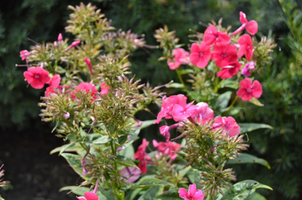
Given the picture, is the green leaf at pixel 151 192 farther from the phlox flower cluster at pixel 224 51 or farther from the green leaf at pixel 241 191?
the phlox flower cluster at pixel 224 51

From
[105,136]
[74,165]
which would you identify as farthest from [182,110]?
[74,165]

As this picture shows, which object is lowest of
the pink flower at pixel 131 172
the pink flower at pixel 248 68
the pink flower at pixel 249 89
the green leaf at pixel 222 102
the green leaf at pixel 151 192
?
the green leaf at pixel 151 192

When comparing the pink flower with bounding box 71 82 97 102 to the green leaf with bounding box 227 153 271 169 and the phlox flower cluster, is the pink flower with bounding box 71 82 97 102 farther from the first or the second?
the green leaf with bounding box 227 153 271 169

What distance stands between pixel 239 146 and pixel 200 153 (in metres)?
0.11

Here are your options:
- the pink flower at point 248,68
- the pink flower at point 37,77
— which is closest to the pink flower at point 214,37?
the pink flower at point 248,68

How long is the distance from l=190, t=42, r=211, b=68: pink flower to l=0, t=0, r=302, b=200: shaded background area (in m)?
0.72

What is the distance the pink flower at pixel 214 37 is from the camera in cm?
92

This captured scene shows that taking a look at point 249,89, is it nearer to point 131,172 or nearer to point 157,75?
point 131,172

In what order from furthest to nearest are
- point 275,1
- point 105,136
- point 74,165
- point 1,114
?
point 1,114 → point 275,1 → point 74,165 → point 105,136

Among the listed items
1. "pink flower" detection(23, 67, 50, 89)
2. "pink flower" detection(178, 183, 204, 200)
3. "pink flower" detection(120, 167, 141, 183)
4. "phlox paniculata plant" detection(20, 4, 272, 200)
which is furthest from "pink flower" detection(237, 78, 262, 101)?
"pink flower" detection(23, 67, 50, 89)

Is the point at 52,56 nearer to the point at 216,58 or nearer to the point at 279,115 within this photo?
the point at 216,58

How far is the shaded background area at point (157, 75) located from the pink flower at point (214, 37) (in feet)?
2.36

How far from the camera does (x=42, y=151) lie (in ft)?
8.17

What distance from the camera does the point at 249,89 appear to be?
994 millimetres
